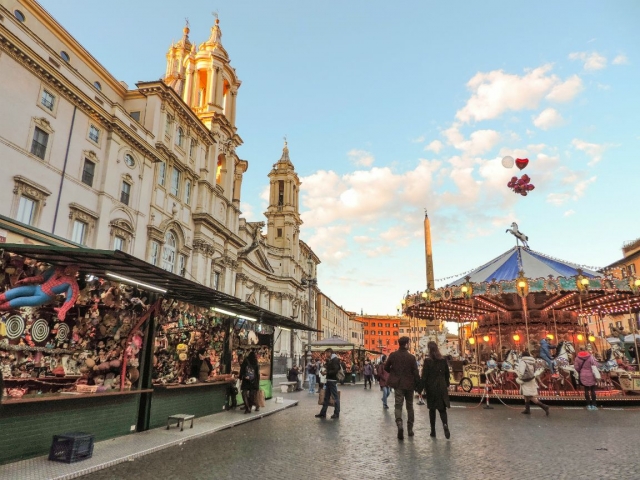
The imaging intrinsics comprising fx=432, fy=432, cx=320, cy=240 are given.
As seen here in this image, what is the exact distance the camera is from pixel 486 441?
28.7 ft

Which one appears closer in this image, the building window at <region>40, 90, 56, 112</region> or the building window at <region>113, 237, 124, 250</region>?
the building window at <region>40, 90, 56, 112</region>

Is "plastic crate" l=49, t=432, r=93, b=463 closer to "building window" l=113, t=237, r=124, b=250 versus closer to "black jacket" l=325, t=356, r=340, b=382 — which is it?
"black jacket" l=325, t=356, r=340, b=382

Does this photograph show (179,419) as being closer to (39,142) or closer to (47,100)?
(39,142)

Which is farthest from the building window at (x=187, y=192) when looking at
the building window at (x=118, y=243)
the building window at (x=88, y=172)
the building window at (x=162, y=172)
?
the building window at (x=88, y=172)

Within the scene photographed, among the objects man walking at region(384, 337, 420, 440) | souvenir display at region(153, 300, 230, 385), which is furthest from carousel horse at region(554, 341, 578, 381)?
souvenir display at region(153, 300, 230, 385)

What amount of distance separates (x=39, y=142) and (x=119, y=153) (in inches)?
212

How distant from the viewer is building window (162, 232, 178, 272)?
1139 inches

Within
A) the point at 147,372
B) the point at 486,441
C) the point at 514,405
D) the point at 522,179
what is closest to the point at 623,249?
the point at 522,179

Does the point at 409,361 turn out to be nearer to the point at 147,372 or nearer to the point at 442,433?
the point at 442,433

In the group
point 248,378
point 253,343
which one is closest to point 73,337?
point 248,378

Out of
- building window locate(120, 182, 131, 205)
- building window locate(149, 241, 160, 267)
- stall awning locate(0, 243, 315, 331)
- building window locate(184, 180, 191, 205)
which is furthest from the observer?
building window locate(184, 180, 191, 205)

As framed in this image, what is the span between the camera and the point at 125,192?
2506cm

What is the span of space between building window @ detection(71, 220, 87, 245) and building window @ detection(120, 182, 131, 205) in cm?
333

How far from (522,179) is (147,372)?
1655 cm
